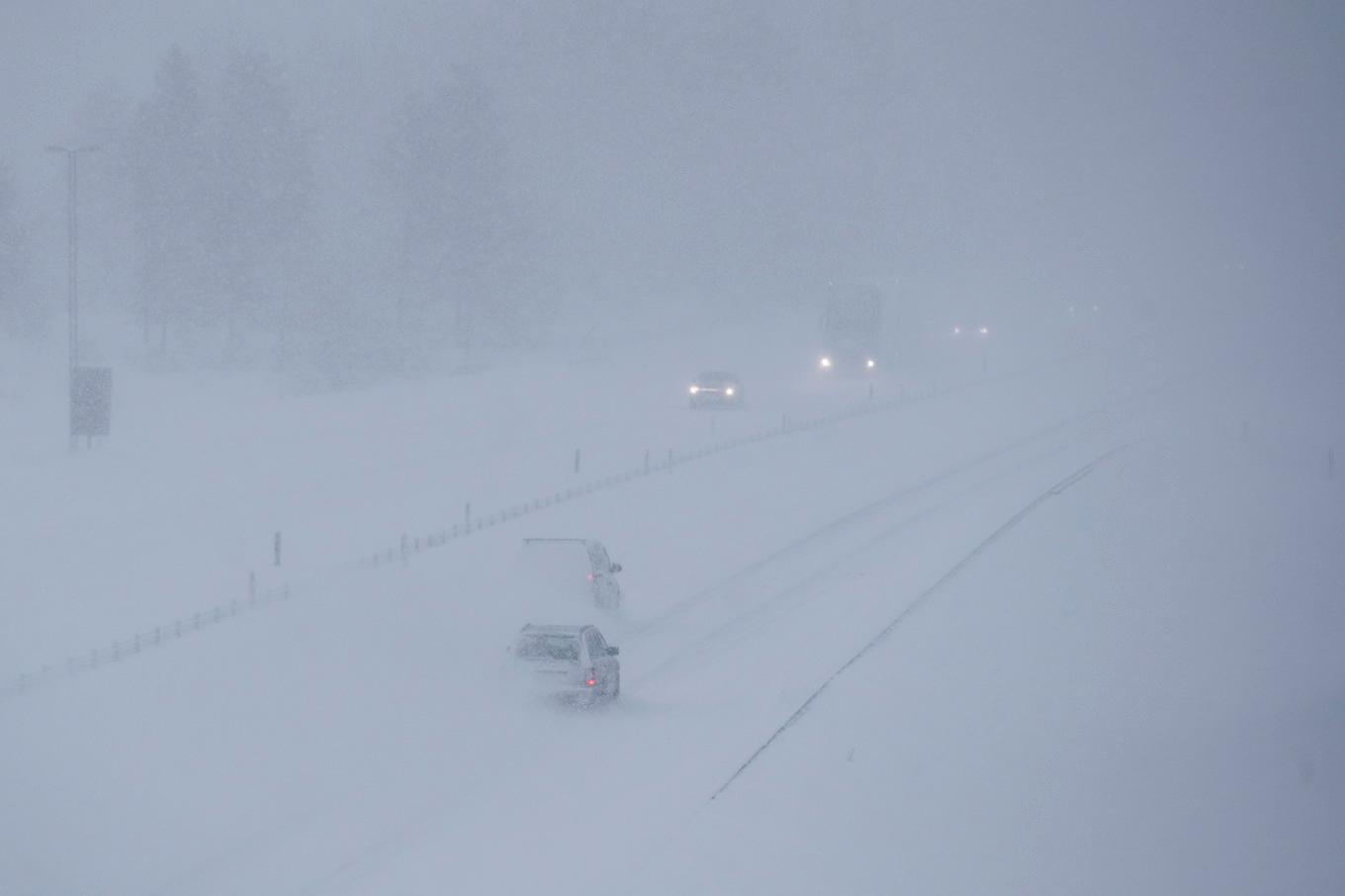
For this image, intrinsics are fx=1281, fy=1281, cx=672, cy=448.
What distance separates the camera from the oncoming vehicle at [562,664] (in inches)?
652

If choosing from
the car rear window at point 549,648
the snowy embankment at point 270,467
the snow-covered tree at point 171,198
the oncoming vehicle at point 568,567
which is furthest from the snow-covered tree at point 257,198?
the car rear window at point 549,648

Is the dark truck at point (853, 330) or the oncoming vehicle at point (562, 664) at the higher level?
the dark truck at point (853, 330)

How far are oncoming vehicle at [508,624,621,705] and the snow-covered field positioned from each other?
0.36m

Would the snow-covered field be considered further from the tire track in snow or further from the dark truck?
the dark truck

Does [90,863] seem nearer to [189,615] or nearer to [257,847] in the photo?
[257,847]

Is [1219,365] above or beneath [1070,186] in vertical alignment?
beneath

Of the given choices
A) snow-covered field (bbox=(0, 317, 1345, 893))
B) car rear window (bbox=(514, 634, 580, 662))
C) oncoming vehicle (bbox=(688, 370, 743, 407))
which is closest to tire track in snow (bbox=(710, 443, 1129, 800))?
snow-covered field (bbox=(0, 317, 1345, 893))

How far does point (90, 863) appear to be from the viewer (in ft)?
37.6

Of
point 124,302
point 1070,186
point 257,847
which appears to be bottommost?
point 257,847

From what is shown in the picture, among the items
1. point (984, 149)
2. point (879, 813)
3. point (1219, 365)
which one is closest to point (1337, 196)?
point (984, 149)

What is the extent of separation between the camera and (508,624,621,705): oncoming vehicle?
16562 mm

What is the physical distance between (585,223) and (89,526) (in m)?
67.0

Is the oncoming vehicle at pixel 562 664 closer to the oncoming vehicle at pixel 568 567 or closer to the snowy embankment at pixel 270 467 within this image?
the oncoming vehicle at pixel 568 567

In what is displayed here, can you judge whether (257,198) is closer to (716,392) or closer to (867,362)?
(716,392)
